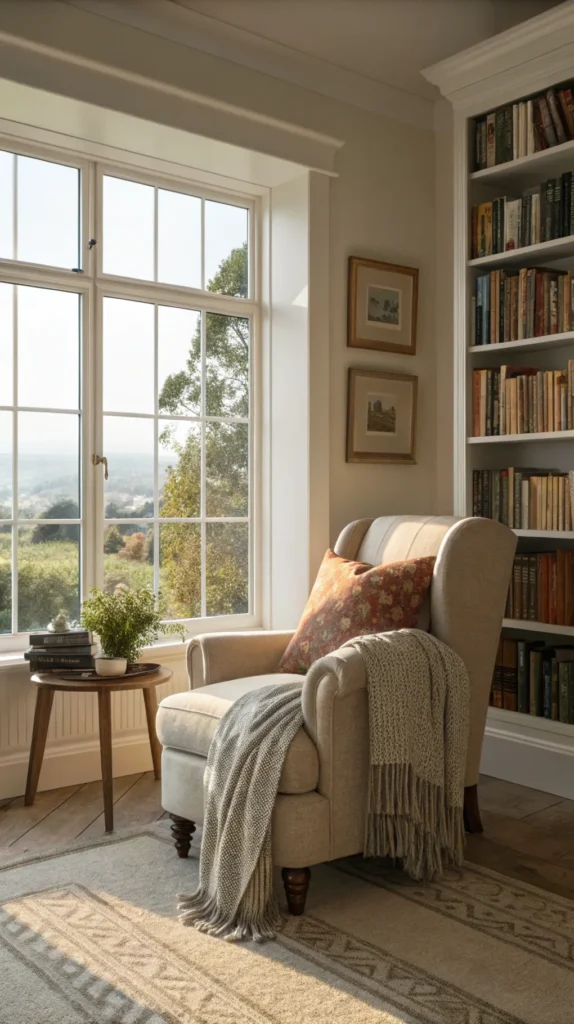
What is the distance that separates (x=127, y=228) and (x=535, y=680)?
2.43 m

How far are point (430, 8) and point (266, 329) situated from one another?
1.46 meters

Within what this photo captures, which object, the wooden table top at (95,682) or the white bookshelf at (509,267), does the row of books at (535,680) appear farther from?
the wooden table top at (95,682)

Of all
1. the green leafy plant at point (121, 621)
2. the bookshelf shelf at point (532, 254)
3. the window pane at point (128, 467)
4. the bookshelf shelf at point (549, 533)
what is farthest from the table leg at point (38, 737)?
the bookshelf shelf at point (532, 254)

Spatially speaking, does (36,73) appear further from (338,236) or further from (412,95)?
(412,95)

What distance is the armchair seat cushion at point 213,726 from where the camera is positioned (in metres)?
2.41

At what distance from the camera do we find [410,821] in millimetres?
2557

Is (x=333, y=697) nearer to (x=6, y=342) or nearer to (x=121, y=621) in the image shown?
(x=121, y=621)

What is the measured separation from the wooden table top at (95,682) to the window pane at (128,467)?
843 millimetres

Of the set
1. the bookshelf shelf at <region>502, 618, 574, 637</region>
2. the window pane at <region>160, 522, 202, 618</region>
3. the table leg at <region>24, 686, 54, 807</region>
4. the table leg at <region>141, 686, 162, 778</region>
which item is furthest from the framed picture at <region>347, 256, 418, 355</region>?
the table leg at <region>24, 686, 54, 807</region>

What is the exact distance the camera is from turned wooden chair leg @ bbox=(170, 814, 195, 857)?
2801 mm

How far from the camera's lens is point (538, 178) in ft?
12.6

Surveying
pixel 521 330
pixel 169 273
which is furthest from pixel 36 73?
pixel 521 330

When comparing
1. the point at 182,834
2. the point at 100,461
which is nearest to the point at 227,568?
the point at 100,461

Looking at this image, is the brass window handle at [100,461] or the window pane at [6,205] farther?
the brass window handle at [100,461]
